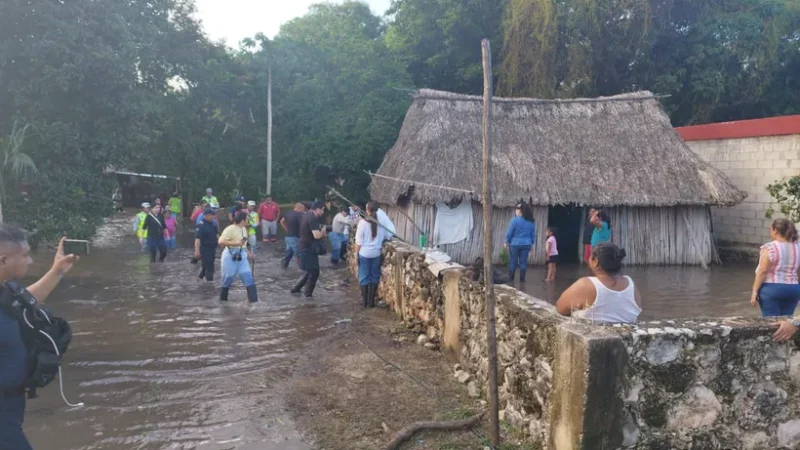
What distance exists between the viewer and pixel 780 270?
5.37 meters

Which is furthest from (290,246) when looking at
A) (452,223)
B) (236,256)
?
(452,223)

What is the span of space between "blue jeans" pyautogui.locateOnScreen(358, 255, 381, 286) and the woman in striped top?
4985 millimetres

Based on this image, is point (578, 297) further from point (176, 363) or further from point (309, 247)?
point (309, 247)

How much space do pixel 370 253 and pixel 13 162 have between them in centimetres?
656

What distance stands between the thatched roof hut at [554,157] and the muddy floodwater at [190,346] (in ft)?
6.35

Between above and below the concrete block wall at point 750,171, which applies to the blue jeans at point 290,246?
below

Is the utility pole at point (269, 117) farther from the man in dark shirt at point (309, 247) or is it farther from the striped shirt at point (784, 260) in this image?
the striped shirt at point (784, 260)

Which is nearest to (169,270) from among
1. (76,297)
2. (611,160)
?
(76,297)

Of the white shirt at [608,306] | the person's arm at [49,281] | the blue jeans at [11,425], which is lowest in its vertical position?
the blue jeans at [11,425]

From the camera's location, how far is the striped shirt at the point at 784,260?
210 inches

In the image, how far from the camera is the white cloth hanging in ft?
43.4

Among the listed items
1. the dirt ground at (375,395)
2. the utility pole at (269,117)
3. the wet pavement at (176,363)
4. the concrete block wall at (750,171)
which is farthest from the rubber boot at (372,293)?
the utility pole at (269,117)

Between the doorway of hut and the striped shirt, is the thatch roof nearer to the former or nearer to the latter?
the doorway of hut

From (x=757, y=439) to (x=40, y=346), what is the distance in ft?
14.1
